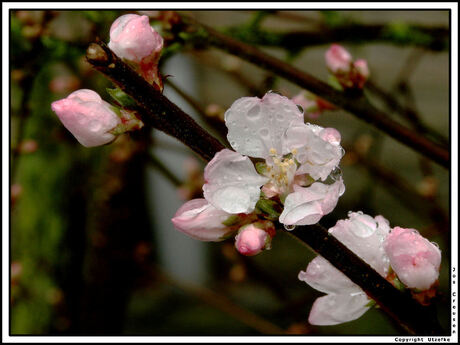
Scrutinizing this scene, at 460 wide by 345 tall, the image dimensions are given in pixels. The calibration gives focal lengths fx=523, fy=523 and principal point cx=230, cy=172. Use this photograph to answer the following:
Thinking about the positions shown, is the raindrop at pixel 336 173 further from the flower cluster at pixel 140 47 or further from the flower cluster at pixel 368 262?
the flower cluster at pixel 140 47

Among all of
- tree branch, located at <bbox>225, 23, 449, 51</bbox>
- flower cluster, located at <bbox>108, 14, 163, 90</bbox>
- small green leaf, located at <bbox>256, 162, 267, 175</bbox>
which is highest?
flower cluster, located at <bbox>108, 14, 163, 90</bbox>

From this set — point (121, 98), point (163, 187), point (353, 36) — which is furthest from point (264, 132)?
point (163, 187)

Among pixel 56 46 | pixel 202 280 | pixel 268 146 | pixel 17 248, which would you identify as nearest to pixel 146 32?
pixel 268 146

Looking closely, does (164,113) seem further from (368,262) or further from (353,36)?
(353,36)

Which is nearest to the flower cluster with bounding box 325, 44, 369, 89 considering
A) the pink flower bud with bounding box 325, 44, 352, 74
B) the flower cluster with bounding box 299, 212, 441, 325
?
the pink flower bud with bounding box 325, 44, 352, 74

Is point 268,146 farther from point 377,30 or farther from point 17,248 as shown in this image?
point 17,248

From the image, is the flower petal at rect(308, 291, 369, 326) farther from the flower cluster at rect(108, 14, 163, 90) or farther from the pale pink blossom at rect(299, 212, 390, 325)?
the flower cluster at rect(108, 14, 163, 90)

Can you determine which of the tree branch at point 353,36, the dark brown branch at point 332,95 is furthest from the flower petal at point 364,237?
the tree branch at point 353,36

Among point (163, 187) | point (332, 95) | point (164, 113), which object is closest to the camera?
point (164, 113)
